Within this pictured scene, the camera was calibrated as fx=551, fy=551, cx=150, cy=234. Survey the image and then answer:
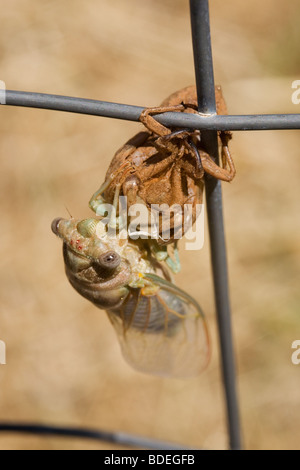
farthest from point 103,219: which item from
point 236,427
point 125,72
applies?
point 125,72

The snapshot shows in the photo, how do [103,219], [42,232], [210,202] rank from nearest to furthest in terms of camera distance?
[210,202] → [103,219] → [42,232]

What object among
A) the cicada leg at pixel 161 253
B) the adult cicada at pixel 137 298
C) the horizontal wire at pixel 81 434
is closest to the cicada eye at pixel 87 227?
the adult cicada at pixel 137 298

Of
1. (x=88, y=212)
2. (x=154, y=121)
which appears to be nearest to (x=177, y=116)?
(x=154, y=121)

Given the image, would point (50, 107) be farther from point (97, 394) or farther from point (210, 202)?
point (97, 394)

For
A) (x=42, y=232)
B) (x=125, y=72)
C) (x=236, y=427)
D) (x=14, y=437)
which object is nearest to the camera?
(x=236, y=427)

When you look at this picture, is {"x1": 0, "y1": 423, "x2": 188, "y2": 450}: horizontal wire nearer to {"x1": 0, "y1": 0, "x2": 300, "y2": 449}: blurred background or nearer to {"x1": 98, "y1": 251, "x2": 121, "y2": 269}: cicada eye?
{"x1": 98, "y1": 251, "x2": 121, "y2": 269}: cicada eye

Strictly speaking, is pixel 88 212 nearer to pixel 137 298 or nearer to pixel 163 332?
pixel 163 332
